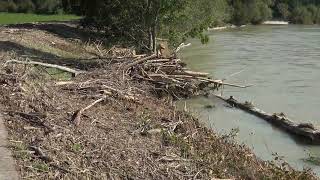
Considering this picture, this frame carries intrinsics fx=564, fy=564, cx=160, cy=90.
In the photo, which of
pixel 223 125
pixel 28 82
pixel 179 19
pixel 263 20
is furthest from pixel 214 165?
pixel 263 20

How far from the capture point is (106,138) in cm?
865

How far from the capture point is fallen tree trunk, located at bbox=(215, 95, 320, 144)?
13.9 meters

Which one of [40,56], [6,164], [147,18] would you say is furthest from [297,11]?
[6,164]

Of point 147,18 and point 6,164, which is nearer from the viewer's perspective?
point 6,164

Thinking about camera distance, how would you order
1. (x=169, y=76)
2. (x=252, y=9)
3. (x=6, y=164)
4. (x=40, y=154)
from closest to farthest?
(x=6, y=164) → (x=40, y=154) → (x=169, y=76) → (x=252, y=9)

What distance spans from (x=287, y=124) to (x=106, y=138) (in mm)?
7715

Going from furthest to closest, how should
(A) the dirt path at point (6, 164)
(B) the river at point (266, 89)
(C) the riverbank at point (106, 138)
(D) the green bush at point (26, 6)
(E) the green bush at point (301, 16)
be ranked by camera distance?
1. (E) the green bush at point (301, 16)
2. (D) the green bush at point (26, 6)
3. (B) the river at point (266, 89)
4. (C) the riverbank at point (106, 138)
5. (A) the dirt path at point (6, 164)

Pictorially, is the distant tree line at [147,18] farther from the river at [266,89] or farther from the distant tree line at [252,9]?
the distant tree line at [252,9]

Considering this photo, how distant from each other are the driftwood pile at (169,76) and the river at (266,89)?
1.81ft

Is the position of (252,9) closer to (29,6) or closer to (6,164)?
(29,6)

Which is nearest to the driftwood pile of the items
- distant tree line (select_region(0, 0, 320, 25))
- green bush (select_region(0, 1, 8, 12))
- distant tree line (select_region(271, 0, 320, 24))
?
distant tree line (select_region(0, 0, 320, 25))

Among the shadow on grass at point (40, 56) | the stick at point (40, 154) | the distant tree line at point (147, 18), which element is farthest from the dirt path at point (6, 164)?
the distant tree line at point (147, 18)

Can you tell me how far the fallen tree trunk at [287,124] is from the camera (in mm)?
13945

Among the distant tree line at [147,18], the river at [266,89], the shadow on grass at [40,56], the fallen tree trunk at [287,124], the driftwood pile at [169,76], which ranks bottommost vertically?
the river at [266,89]
